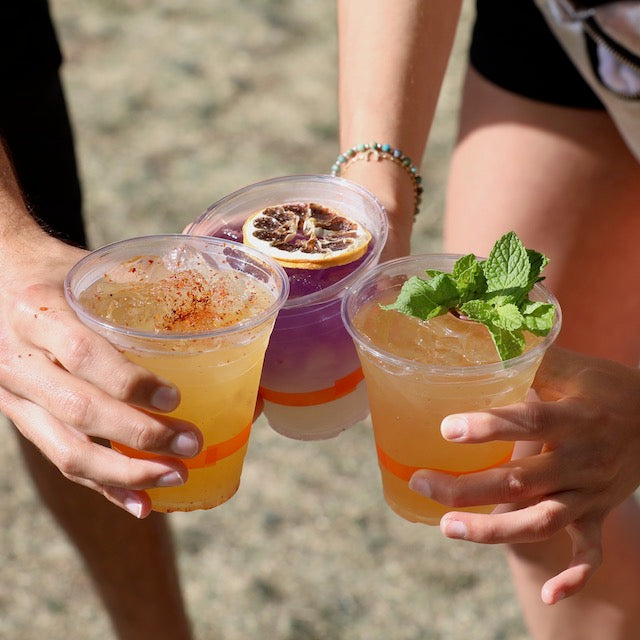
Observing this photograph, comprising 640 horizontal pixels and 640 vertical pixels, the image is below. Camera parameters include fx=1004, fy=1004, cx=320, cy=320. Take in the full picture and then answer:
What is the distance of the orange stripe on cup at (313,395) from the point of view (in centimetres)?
198

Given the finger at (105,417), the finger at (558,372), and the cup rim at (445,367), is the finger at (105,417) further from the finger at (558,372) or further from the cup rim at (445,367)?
the finger at (558,372)

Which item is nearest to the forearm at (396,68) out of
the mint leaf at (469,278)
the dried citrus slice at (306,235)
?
the dried citrus slice at (306,235)

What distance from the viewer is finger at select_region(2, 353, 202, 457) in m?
1.51

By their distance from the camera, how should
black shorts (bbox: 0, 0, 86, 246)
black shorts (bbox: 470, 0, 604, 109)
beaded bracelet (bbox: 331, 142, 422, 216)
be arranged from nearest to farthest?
beaded bracelet (bbox: 331, 142, 422, 216) → black shorts (bbox: 470, 0, 604, 109) → black shorts (bbox: 0, 0, 86, 246)

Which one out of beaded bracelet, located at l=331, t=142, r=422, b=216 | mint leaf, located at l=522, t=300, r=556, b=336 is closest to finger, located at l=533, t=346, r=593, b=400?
mint leaf, located at l=522, t=300, r=556, b=336

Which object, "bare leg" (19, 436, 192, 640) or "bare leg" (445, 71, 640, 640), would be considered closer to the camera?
"bare leg" (445, 71, 640, 640)

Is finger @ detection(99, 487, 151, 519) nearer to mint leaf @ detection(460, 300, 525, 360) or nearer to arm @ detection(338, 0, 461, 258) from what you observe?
mint leaf @ detection(460, 300, 525, 360)

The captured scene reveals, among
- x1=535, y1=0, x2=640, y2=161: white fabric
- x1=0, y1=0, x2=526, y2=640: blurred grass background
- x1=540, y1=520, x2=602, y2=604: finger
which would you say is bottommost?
x1=0, y1=0, x2=526, y2=640: blurred grass background

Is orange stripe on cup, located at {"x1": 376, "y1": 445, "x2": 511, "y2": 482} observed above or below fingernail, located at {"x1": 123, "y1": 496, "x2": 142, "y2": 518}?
below

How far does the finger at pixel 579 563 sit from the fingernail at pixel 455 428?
315mm

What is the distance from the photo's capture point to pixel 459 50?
5594 millimetres

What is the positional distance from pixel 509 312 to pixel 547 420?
18 cm

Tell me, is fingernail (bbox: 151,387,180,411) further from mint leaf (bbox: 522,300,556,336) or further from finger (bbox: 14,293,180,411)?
mint leaf (bbox: 522,300,556,336)

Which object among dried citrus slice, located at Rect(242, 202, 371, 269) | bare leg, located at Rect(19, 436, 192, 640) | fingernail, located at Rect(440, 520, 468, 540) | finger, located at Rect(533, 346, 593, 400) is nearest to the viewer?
fingernail, located at Rect(440, 520, 468, 540)
